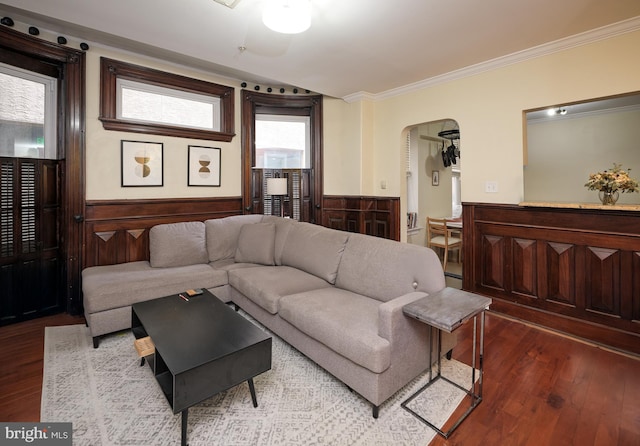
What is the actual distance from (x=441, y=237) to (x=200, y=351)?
4.59m

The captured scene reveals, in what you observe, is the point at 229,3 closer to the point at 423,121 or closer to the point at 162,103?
the point at 162,103

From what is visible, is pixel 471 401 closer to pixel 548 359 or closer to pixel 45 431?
pixel 548 359

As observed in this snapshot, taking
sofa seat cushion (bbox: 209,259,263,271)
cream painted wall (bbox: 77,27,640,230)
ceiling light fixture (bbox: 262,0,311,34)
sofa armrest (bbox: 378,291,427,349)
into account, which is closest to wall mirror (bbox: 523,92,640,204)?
cream painted wall (bbox: 77,27,640,230)

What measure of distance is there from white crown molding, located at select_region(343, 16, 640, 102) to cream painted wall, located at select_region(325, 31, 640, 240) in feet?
0.13

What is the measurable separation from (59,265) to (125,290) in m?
1.22

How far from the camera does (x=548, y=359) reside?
240cm

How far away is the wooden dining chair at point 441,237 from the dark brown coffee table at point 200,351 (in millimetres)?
3900

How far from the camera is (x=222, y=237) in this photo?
364 cm

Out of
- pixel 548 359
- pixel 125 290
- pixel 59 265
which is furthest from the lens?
pixel 59 265

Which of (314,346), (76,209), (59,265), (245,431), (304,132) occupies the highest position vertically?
(304,132)

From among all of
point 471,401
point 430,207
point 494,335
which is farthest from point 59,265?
point 430,207

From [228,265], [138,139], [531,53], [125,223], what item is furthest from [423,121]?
[125,223]

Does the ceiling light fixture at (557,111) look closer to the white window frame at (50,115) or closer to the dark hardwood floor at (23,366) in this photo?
the white window frame at (50,115)

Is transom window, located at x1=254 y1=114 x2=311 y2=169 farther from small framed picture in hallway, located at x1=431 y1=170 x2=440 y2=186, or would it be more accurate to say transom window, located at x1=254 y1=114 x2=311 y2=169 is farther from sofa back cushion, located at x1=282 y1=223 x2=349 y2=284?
small framed picture in hallway, located at x1=431 y1=170 x2=440 y2=186
